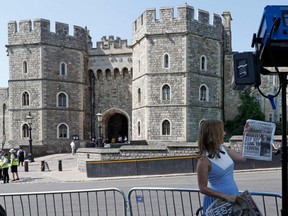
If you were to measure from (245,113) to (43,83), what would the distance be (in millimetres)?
18368

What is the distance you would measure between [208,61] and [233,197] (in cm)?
2704

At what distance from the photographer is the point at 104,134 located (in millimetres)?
37344

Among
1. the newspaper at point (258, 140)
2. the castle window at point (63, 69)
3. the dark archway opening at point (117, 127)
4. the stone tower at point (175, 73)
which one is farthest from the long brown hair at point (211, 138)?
the dark archway opening at point (117, 127)

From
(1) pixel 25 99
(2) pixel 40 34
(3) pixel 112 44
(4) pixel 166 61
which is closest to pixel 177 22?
(4) pixel 166 61

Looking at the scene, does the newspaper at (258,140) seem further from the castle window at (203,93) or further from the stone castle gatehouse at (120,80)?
the castle window at (203,93)

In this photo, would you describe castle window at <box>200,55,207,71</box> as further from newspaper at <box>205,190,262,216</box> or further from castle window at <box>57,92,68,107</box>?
newspaper at <box>205,190,262,216</box>

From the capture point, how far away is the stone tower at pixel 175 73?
28.0 meters

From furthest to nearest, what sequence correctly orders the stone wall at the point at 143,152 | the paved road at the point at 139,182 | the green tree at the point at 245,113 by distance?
the green tree at the point at 245,113 → the stone wall at the point at 143,152 → the paved road at the point at 139,182

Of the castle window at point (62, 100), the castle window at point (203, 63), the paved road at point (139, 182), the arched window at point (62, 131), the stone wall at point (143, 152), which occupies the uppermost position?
the castle window at point (203, 63)

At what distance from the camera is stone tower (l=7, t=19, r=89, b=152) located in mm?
31531

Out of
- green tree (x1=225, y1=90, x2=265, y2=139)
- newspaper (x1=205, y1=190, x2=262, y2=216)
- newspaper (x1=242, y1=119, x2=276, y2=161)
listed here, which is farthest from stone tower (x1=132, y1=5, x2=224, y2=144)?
newspaper (x1=205, y1=190, x2=262, y2=216)

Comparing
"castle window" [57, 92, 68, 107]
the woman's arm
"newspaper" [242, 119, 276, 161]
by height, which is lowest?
the woman's arm

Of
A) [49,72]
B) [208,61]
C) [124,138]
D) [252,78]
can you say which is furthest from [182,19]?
[252,78]

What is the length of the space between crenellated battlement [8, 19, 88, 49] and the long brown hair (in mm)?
30153
